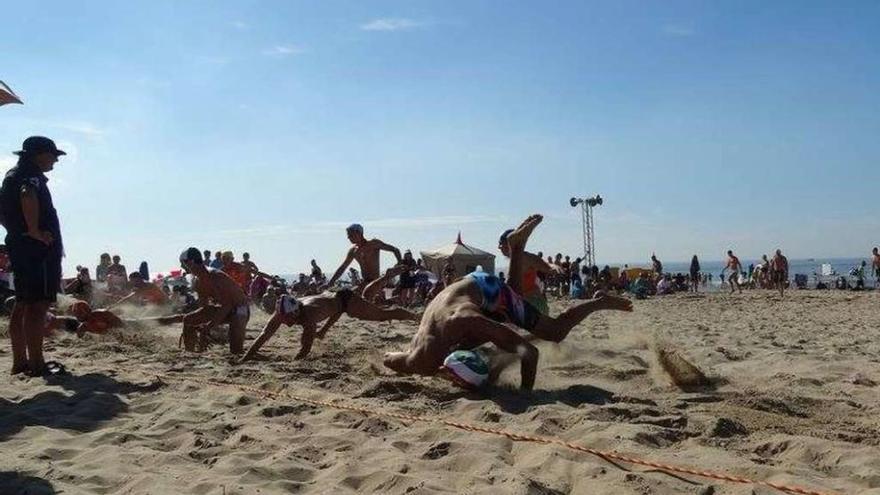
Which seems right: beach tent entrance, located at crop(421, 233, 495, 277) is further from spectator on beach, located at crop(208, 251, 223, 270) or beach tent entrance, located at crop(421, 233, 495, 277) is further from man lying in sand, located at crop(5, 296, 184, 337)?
man lying in sand, located at crop(5, 296, 184, 337)

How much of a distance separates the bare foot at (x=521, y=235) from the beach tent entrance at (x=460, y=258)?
16805 millimetres

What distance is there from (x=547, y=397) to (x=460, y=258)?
61.8 ft

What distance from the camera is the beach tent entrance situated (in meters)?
23.4

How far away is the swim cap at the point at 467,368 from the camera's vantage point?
4.71m

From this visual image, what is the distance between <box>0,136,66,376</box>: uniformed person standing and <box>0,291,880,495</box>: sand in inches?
11.2

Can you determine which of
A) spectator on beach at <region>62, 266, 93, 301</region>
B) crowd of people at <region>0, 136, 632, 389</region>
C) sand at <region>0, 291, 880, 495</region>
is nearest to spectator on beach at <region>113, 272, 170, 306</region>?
spectator on beach at <region>62, 266, 93, 301</region>

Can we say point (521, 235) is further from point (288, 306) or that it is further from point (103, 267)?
point (103, 267)

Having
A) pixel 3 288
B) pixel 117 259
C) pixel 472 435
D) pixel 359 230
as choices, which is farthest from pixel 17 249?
pixel 117 259

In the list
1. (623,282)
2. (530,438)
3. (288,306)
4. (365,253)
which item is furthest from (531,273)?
(623,282)

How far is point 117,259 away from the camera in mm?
16188

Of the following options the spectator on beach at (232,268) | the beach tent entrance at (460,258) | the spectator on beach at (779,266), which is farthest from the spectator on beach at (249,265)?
the spectator on beach at (779,266)

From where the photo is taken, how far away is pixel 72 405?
4.57m

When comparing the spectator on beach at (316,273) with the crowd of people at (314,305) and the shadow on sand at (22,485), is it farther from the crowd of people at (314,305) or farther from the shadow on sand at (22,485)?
the shadow on sand at (22,485)

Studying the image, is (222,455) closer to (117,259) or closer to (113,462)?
(113,462)
